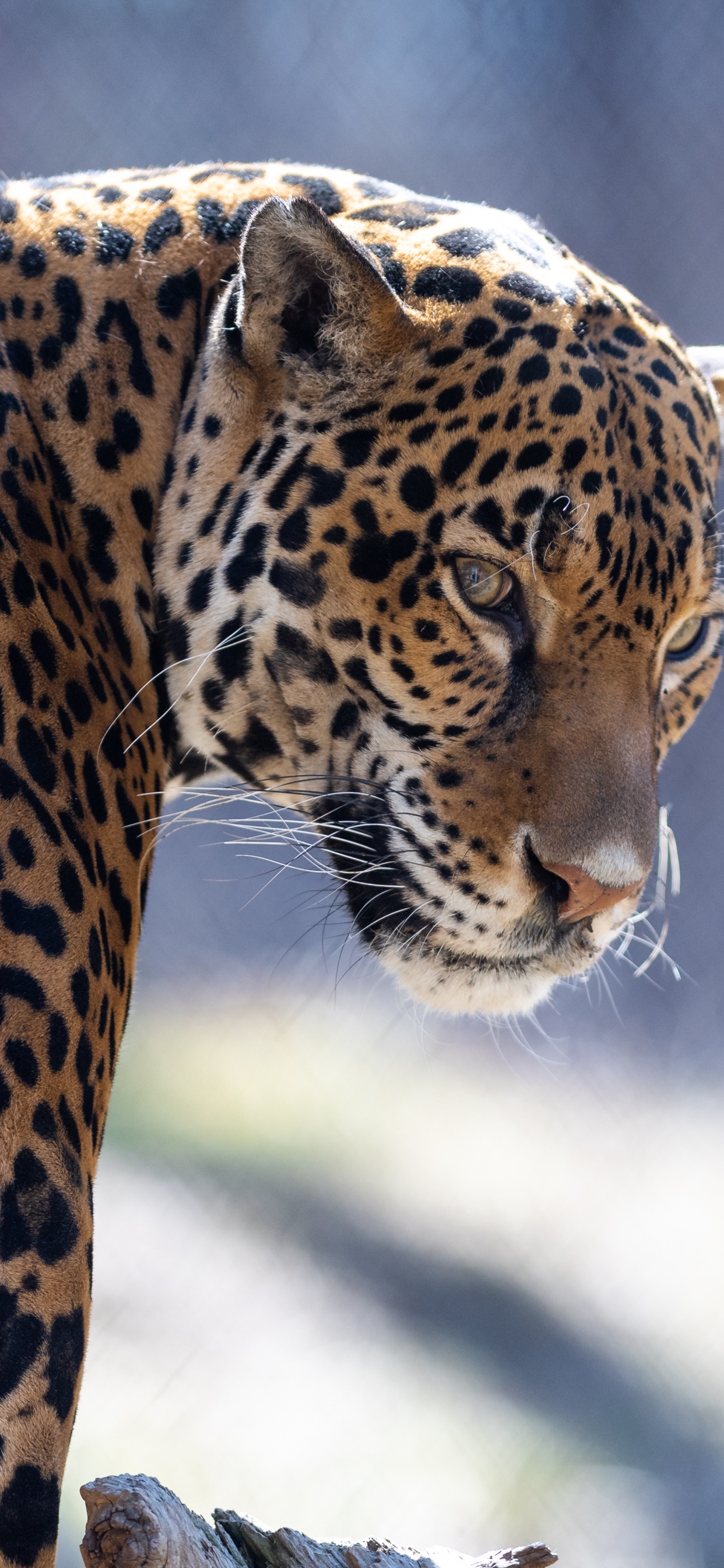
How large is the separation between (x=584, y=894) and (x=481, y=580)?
1.34ft

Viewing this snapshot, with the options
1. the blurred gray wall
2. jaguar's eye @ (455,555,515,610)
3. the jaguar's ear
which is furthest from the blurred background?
the jaguar's ear

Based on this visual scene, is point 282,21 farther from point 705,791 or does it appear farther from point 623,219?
point 705,791

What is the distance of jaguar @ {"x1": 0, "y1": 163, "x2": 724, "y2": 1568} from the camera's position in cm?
168

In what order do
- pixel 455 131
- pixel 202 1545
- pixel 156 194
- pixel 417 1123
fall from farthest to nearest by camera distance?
pixel 417 1123
pixel 455 131
pixel 156 194
pixel 202 1545

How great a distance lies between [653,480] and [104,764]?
790mm

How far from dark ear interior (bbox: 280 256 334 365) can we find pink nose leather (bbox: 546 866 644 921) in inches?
27.7

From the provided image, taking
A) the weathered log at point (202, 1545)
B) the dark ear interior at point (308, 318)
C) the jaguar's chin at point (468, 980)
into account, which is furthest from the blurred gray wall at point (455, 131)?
the weathered log at point (202, 1545)

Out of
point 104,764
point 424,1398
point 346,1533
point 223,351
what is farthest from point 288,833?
point 424,1398

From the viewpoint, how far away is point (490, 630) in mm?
1732

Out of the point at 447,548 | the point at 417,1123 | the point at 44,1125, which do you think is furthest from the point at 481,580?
the point at 417,1123

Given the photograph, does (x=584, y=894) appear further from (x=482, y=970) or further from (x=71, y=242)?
(x=71, y=242)

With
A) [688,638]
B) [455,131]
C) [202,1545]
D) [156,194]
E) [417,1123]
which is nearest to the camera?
[202,1545]

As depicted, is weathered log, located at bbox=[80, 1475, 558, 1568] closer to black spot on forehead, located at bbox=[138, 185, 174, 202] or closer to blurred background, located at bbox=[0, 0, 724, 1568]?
black spot on forehead, located at bbox=[138, 185, 174, 202]

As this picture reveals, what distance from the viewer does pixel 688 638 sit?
79.0 inches
